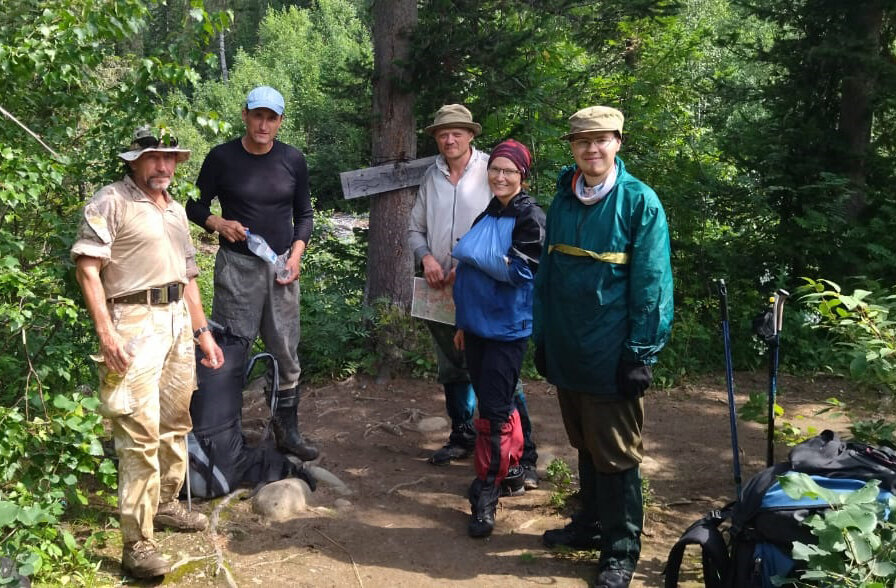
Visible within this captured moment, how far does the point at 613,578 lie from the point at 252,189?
9.84 feet

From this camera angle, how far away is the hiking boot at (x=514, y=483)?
4.73 m

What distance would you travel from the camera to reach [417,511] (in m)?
4.62

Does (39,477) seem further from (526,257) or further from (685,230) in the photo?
(685,230)

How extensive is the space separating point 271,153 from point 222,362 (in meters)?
1.37

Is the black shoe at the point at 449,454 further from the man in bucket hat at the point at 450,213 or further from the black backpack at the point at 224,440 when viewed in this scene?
the black backpack at the point at 224,440

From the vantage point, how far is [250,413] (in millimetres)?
6316

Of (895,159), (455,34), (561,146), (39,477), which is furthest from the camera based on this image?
(561,146)

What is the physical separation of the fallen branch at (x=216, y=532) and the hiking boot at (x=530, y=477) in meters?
1.70

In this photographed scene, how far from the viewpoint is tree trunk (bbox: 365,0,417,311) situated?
22.4 feet

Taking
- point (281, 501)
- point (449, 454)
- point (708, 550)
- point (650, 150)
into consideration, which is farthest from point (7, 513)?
point (650, 150)

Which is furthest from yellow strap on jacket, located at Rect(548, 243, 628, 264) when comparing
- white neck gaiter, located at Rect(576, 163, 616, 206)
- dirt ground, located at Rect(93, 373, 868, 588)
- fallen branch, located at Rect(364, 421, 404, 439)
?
fallen branch, located at Rect(364, 421, 404, 439)

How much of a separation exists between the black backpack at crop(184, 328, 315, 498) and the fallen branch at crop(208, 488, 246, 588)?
0.05 meters

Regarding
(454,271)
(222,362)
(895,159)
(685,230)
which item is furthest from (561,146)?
(222,362)

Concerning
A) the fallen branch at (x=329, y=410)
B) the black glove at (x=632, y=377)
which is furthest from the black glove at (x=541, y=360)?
the fallen branch at (x=329, y=410)
